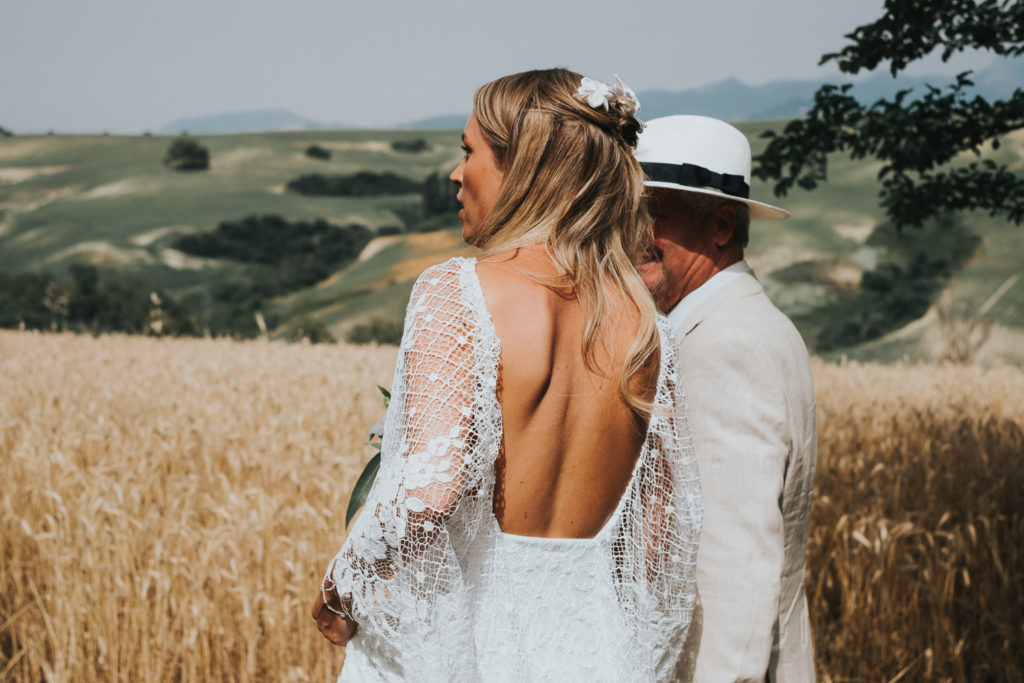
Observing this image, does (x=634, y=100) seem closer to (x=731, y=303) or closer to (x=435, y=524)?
(x=731, y=303)

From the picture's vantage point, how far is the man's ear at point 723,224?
2012 mm

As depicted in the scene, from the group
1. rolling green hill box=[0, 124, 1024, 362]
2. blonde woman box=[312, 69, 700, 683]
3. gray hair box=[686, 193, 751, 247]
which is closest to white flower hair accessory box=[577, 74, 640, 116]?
blonde woman box=[312, 69, 700, 683]

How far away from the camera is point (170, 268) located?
43562 mm

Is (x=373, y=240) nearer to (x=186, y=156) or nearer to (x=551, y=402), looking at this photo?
(x=186, y=156)

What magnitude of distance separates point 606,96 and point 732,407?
68 centimetres

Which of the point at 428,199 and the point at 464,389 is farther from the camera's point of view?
the point at 428,199

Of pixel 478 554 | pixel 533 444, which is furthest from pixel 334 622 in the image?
pixel 533 444

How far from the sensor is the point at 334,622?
1494 mm

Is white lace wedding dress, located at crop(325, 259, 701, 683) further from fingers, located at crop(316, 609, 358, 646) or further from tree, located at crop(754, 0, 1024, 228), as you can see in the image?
tree, located at crop(754, 0, 1024, 228)

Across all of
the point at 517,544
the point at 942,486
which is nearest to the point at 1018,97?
the point at 942,486

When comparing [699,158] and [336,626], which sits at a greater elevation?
[699,158]

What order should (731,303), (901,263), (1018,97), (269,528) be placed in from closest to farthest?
1. (731,303)
2. (269,528)
3. (1018,97)
4. (901,263)

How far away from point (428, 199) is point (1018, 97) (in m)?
45.2

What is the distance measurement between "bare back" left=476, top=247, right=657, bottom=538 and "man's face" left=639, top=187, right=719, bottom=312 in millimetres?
495
